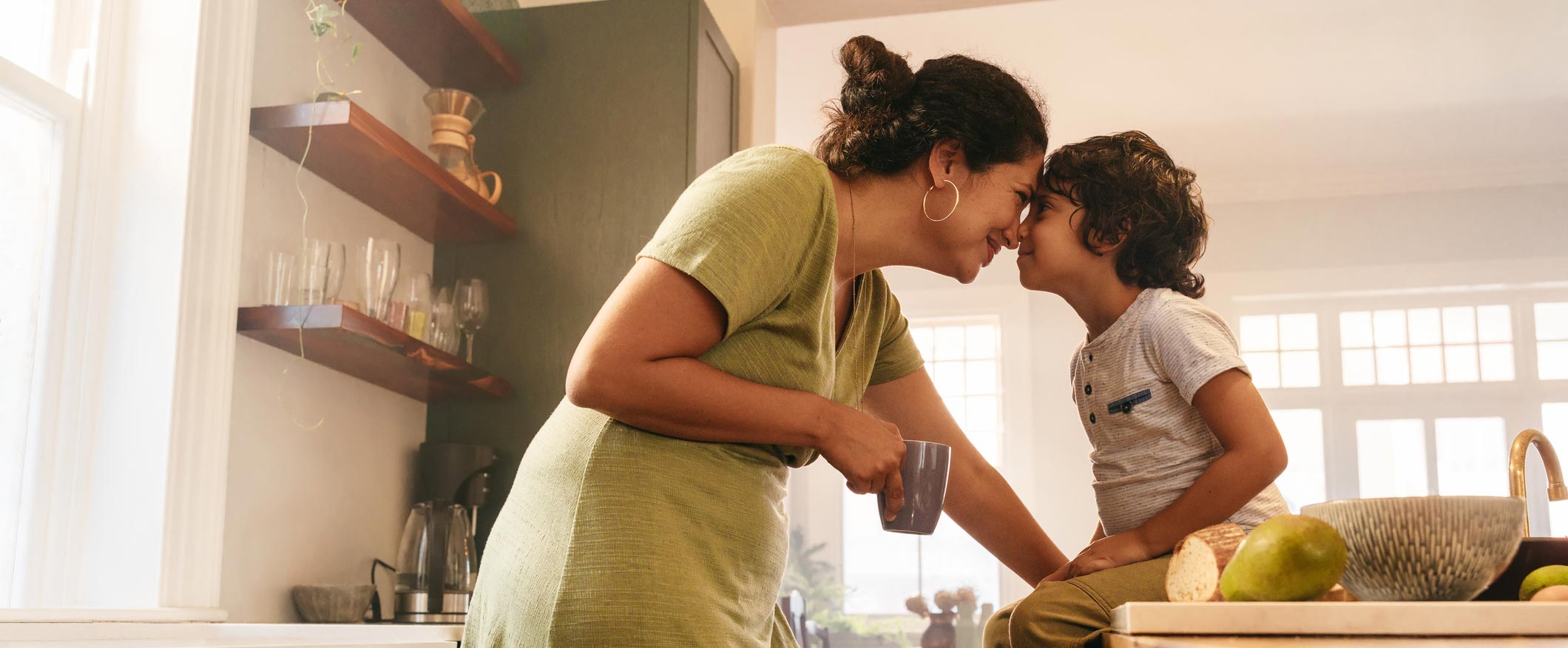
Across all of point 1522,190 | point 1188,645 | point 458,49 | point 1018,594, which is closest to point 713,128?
point 458,49

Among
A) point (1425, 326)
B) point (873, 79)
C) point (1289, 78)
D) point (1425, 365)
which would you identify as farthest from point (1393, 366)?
point (873, 79)

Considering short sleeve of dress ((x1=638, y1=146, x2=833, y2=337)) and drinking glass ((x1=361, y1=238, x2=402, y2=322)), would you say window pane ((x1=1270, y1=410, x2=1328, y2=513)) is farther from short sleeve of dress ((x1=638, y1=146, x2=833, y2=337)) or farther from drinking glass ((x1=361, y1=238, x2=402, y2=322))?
short sleeve of dress ((x1=638, y1=146, x2=833, y2=337))

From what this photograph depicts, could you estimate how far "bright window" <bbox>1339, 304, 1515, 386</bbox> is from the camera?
5.44 m

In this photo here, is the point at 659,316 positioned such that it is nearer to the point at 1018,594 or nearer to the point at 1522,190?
the point at 1018,594

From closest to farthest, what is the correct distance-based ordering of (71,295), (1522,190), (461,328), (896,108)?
1. (896,108)
2. (71,295)
3. (461,328)
4. (1522,190)

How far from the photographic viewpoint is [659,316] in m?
0.98

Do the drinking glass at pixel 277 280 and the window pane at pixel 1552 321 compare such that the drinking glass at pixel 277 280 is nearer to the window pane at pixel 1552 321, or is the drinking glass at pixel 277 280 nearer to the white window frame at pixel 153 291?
the white window frame at pixel 153 291

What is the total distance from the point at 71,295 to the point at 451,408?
0.91 m

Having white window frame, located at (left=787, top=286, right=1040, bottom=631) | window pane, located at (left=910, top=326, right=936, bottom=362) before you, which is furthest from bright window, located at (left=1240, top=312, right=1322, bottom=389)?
window pane, located at (left=910, top=326, right=936, bottom=362)

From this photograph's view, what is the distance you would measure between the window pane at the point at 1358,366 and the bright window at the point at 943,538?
1649mm

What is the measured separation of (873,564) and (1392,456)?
8.39ft

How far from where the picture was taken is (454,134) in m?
2.44

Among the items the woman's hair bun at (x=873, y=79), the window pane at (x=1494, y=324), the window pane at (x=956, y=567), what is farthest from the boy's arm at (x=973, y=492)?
the window pane at (x=1494, y=324)

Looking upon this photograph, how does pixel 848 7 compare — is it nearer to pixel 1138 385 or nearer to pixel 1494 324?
pixel 1138 385
